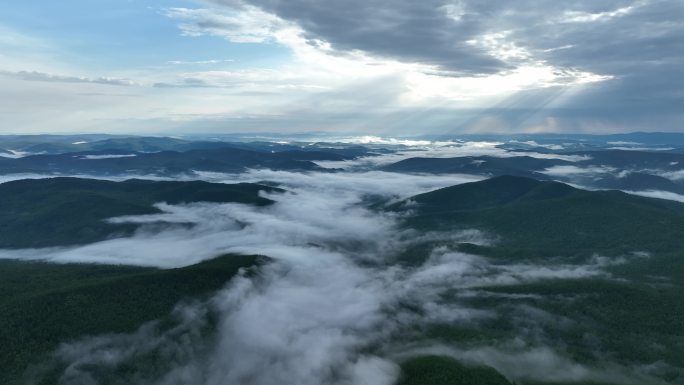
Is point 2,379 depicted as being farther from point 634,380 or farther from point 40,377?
point 634,380

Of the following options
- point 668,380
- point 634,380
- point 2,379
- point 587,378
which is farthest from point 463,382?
point 2,379

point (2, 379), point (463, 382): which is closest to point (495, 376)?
point (463, 382)

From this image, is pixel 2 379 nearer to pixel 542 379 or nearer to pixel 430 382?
pixel 430 382

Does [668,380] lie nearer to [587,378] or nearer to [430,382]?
[587,378]

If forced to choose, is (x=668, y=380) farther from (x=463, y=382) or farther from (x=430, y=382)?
(x=430, y=382)

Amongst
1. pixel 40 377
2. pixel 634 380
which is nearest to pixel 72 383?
pixel 40 377

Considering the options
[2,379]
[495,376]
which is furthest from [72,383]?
[495,376]
